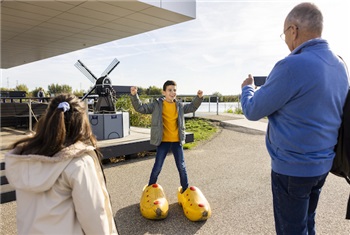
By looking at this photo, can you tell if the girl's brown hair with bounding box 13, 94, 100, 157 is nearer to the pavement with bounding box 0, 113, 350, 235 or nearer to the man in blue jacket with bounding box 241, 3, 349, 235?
the man in blue jacket with bounding box 241, 3, 349, 235

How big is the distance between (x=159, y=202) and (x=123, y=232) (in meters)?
0.59

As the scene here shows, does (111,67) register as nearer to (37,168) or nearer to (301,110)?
Result: (37,168)

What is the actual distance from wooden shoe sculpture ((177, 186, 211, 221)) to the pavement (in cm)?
9

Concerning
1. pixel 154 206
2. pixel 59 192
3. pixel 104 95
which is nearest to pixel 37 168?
pixel 59 192

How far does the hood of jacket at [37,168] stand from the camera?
66.1 inches

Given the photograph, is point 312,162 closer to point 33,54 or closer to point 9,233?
point 9,233

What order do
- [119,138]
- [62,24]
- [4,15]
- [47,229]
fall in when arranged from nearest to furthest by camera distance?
[47,229]
[119,138]
[4,15]
[62,24]

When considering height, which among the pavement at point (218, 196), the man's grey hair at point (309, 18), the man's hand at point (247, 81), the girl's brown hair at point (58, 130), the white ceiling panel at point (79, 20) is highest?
the white ceiling panel at point (79, 20)

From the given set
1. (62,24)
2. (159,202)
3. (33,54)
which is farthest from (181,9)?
(33,54)

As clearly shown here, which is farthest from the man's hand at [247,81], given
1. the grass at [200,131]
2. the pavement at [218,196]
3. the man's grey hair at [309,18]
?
the grass at [200,131]

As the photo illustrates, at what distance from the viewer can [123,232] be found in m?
3.44

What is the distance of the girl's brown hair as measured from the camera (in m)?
1.79

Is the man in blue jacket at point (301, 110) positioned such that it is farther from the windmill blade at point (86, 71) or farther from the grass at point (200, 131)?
the windmill blade at point (86, 71)

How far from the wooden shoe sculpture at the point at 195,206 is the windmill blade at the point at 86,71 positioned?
733cm
